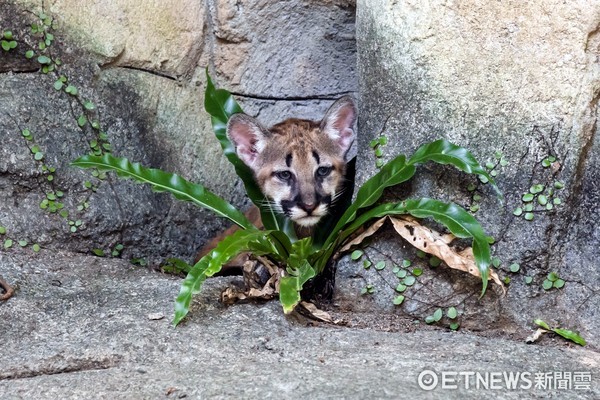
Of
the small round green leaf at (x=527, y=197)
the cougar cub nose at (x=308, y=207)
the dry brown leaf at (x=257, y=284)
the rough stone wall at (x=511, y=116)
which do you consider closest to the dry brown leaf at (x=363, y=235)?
the rough stone wall at (x=511, y=116)

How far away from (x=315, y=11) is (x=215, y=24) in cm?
76

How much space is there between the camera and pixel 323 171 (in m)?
5.60

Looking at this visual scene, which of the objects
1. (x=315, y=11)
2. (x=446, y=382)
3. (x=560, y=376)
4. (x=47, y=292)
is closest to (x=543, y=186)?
(x=560, y=376)

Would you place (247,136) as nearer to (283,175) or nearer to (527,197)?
(283,175)

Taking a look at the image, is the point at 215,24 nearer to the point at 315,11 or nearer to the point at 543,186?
the point at 315,11

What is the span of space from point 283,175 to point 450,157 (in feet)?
4.33

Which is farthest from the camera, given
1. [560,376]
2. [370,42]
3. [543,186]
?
[370,42]

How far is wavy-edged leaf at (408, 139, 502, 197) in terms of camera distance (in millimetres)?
4598

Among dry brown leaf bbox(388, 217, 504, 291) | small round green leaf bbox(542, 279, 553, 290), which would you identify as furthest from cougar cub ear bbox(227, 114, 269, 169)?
small round green leaf bbox(542, 279, 553, 290)

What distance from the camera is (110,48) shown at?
225 inches

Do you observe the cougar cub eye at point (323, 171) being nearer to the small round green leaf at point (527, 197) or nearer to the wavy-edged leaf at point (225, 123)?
the wavy-edged leaf at point (225, 123)

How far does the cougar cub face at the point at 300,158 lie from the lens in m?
5.41

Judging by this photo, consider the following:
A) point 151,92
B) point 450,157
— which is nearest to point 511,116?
point 450,157

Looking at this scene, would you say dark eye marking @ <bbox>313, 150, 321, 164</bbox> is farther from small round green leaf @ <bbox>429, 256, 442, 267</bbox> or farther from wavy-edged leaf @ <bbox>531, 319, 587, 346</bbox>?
wavy-edged leaf @ <bbox>531, 319, 587, 346</bbox>
